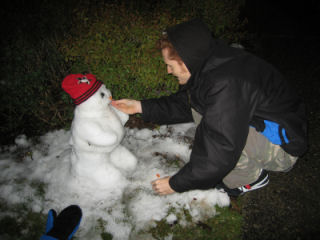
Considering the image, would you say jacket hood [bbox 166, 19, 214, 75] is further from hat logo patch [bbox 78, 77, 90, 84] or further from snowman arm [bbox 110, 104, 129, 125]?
snowman arm [bbox 110, 104, 129, 125]

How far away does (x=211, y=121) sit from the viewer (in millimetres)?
1348

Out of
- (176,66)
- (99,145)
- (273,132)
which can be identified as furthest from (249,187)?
(99,145)

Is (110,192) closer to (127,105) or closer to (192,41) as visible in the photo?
(127,105)

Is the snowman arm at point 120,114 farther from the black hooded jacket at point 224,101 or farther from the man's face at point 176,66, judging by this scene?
the black hooded jacket at point 224,101

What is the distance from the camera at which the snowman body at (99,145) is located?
5.60 ft

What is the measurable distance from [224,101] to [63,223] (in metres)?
1.91

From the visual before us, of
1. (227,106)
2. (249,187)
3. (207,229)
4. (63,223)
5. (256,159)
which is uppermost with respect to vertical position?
(227,106)

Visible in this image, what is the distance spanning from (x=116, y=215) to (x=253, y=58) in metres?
2.02

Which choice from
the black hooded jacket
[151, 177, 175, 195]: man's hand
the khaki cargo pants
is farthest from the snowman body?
the khaki cargo pants

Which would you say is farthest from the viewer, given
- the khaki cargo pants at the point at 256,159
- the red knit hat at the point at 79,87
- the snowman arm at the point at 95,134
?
the khaki cargo pants at the point at 256,159

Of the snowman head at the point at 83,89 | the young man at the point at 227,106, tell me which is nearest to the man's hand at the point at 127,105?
the snowman head at the point at 83,89

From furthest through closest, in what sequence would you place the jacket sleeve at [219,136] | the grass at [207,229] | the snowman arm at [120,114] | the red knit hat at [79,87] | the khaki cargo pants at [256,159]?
the snowman arm at [120,114], the grass at [207,229], the khaki cargo pants at [256,159], the red knit hat at [79,87], the jacket sleeve at [219,136]

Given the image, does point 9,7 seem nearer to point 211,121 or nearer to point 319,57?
point 211,121

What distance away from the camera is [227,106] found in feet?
4.23
